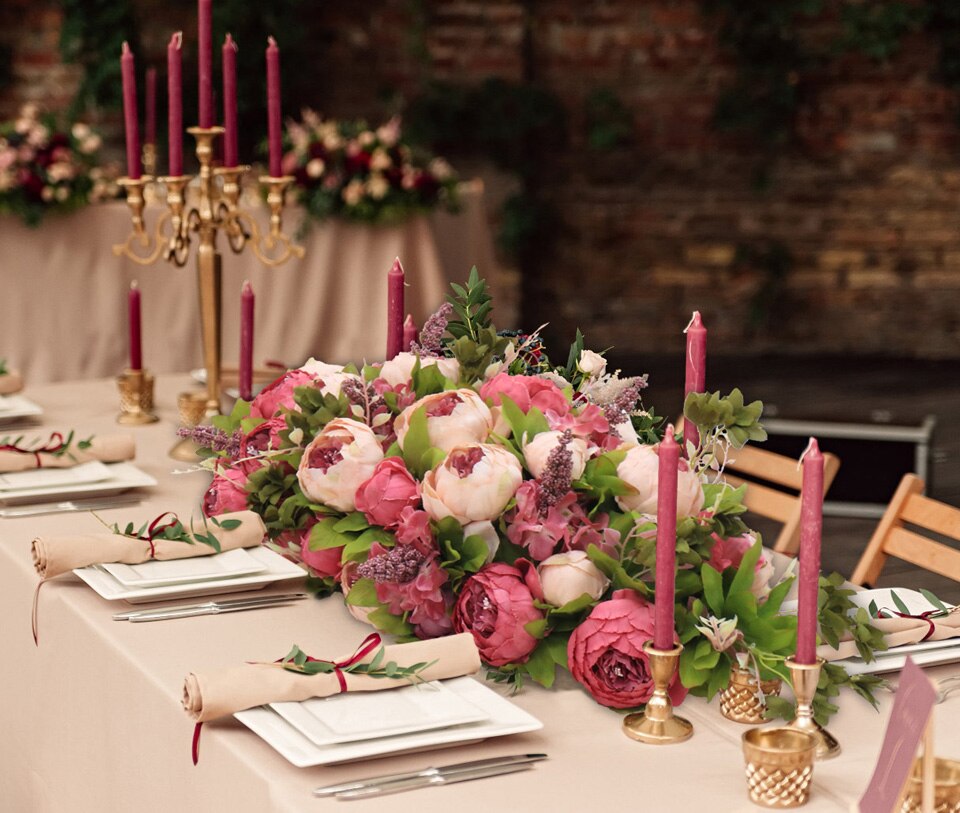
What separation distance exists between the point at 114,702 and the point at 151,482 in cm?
69

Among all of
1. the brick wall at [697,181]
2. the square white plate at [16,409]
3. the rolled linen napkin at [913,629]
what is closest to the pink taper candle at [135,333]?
the square white plate at [16,409]

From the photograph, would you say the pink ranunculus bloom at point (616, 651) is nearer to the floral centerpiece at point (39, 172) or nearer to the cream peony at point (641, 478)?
the cream peony at point (641, 478)

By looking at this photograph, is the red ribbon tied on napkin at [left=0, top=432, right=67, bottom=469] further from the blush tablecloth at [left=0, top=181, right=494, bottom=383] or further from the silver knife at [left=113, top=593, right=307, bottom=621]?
the blush tablecloth at [left=0, top=181, right=494, bottom=383]

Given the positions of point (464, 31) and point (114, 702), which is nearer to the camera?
point (114, 702)

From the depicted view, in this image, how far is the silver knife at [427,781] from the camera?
1.21 metres

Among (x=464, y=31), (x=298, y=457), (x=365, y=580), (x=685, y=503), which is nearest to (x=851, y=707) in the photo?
(x=685, y=503)

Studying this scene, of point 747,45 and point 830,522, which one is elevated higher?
point 747,45

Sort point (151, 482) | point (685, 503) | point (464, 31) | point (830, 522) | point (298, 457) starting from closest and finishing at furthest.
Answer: point (685, 503), point (298, 457), point (151, 482), point (830, 522), point (464, 31)

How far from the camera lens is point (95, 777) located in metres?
1.60

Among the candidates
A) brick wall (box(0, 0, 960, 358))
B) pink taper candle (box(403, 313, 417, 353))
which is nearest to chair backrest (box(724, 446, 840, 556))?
pink taper candle (box(403, 313, 417, 353))

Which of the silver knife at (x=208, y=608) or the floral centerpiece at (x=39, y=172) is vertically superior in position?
the floral centerpiece at (x=39, y=172)

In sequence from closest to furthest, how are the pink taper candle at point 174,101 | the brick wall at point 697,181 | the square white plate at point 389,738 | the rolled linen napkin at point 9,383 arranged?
1. the square white plate at point 389,738
2. the pink taper candle at point 174,101
3. the rolled linen napkin at point 9,383
4. the brick wall at point 697,181

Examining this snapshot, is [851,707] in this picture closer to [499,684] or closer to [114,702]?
[499,684]

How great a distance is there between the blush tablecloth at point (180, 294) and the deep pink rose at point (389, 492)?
10.6 feet
